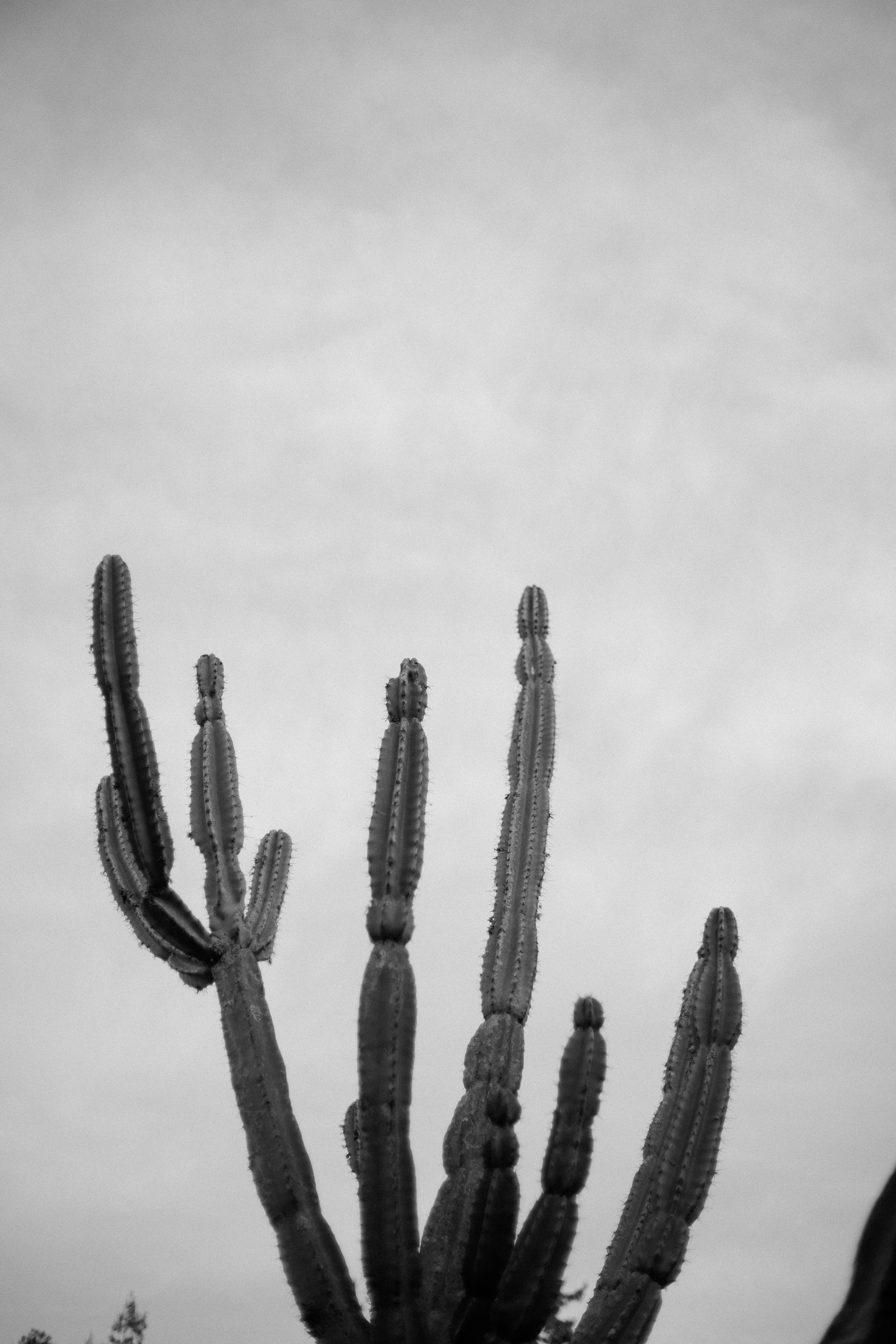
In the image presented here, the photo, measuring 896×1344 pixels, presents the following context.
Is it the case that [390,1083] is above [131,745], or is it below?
below

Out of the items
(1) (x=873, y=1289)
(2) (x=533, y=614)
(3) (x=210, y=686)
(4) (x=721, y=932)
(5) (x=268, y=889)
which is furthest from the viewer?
(2) (x=533, y=614)

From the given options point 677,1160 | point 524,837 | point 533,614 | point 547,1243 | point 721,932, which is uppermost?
point 533,614

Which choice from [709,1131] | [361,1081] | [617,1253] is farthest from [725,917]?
[361,1081]

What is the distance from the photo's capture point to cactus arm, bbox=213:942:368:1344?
5.30 meters

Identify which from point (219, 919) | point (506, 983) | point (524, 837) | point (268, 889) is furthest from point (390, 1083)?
point (268, 889)

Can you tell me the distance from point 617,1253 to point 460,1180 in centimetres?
80

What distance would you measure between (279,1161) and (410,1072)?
742 millimetres

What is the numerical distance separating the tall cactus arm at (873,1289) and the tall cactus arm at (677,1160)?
407 centimetres

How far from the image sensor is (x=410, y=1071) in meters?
5.38

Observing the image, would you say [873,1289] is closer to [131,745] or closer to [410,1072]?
[410,1072]

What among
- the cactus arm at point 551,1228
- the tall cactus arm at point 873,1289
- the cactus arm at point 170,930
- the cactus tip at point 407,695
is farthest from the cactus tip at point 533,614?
the tall cactus arm at point 873,1289

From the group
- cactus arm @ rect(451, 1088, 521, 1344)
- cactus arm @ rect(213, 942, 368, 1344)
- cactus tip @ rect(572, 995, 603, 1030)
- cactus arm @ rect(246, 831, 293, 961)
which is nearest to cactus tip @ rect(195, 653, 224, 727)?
cactus arm @ rect(246, 831, 293, 961)

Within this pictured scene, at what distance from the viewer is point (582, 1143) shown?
5.28 metres

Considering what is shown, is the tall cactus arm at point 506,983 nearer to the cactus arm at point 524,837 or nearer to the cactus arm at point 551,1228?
the cactus arm at point 524,837
